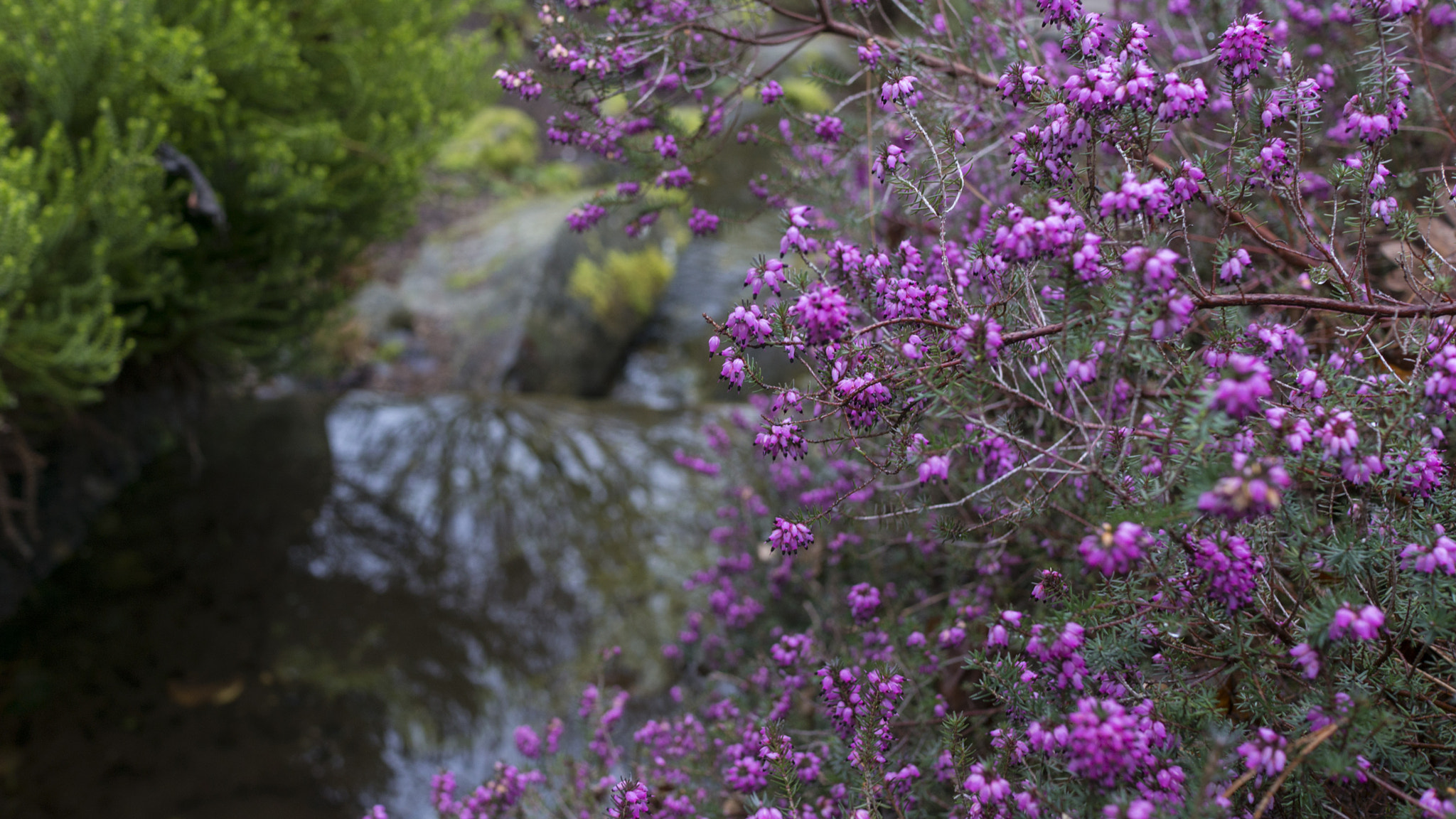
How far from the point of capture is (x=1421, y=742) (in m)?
1.26

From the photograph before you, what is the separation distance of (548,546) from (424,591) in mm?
663

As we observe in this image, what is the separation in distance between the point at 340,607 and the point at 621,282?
12.5 feet

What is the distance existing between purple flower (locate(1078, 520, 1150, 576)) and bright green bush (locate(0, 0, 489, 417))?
3001 mm

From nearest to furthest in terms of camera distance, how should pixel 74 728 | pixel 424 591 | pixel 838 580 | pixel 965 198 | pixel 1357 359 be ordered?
1. pixel 1357 359
2. pixel 965 198
3. pixel 838 580
4. pixel 74 728
5. pixel 424 591

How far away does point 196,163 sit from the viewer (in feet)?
10.5

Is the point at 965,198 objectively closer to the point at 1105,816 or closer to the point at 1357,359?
the point at 1357,359

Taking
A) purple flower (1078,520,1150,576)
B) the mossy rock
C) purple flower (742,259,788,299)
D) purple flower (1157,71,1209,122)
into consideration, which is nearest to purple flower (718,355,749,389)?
purple flower (742,259,788,299)

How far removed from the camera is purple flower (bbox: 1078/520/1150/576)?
99 cm

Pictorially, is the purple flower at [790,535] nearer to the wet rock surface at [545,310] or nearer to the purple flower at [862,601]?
the purple flower at [862,601]

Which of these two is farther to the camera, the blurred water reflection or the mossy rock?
the mossy rock

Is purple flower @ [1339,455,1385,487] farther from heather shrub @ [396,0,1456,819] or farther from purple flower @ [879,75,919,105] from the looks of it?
purple flower @ [879,75,919,105]

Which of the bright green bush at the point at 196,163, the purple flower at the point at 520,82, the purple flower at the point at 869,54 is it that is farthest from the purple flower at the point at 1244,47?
the bright green bush at the point at 196,163

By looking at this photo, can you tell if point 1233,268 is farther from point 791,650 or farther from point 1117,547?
point 791,650

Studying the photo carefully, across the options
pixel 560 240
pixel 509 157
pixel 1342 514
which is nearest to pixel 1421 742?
pixel 1342 514
